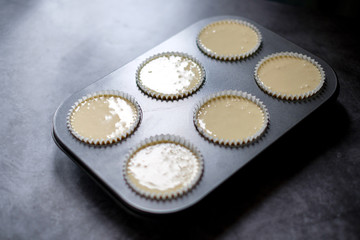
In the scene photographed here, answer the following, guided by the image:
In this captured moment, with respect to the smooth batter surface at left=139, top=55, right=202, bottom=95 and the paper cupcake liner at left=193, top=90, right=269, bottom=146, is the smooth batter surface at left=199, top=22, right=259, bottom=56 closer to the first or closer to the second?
the smooth batter surface at left=139, top=55, right=202, bottom=95

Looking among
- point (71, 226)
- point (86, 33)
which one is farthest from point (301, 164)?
point (86, 33)

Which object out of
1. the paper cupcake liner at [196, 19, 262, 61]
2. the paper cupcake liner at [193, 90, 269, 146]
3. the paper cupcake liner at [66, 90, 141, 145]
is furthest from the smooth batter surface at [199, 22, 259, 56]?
the paper cupcake liner at [66, 90, 141, 145]

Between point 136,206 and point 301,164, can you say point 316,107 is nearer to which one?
point 301,164

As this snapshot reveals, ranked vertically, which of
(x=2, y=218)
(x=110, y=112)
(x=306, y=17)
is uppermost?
(x=306, y=17)

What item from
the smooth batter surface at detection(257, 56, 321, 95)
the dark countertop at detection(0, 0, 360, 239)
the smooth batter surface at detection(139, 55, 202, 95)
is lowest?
the dark countertop at detection(0, 0, 360, 239)

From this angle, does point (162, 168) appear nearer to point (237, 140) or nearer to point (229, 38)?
point (237, 140)

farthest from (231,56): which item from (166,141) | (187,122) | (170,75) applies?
(166,141)
